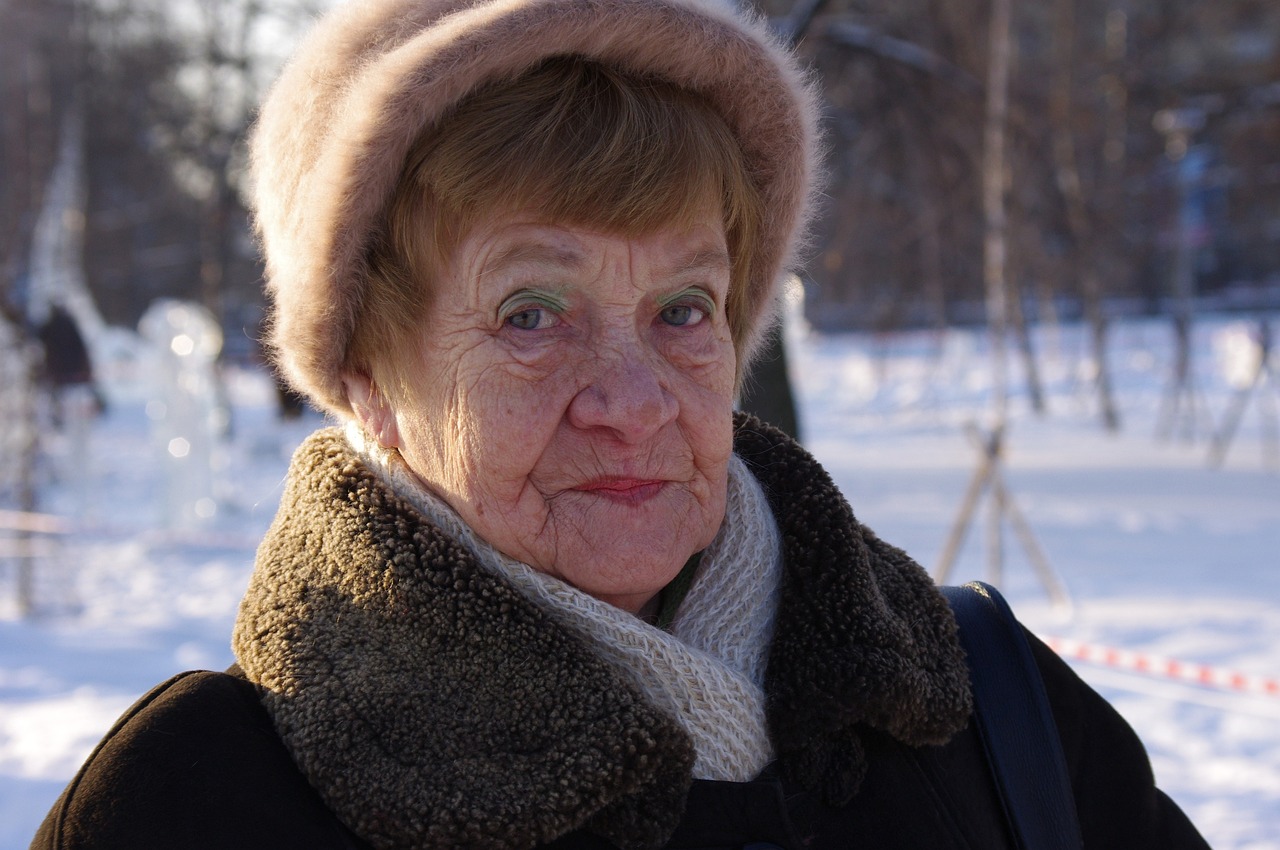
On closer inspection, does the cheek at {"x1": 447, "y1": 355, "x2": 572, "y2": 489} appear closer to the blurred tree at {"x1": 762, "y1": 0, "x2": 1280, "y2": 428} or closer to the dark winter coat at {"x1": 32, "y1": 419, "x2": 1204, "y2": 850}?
the dark winter coat at {"x1": 32, "y1": 419, "x2": 1204, "y2": 850}

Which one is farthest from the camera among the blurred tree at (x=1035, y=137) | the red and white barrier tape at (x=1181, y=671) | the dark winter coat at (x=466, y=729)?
the blurred tree at (x=1035, y=137)

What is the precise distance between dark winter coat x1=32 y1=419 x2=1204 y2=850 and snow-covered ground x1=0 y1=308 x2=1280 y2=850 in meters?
2.73

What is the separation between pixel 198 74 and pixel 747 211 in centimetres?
1854

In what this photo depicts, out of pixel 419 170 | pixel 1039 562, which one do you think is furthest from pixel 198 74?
pixel 419 170

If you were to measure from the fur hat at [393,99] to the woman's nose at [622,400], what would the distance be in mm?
345

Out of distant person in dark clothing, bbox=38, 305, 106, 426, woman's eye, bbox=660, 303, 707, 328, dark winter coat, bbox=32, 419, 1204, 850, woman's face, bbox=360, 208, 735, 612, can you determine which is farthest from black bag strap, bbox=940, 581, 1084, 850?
distant person in dark clothing, bbox=38, 305, 106, 426

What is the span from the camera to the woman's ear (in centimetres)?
159

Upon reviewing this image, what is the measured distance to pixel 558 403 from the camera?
58.3 inches

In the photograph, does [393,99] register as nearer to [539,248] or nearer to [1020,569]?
[539,248]

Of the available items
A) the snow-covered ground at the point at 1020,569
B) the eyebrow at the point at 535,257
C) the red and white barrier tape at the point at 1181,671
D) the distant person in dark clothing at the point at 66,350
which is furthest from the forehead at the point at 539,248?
the distant person in dark clothing at the point at 66,350

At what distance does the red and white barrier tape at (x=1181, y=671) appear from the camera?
4828 millimetres

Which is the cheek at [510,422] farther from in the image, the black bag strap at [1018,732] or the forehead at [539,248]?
the black bag strap at [1018,732]

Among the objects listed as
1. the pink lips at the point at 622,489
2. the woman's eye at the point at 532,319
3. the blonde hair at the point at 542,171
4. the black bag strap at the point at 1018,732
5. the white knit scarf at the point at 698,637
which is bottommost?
the black bag strap at the point at 1018,732

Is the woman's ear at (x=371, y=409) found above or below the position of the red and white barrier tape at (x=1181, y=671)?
above
